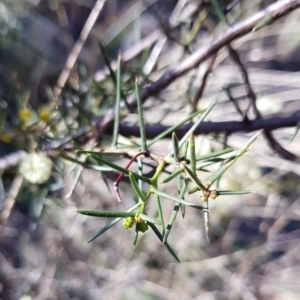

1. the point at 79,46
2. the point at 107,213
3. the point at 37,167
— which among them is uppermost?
the point at 79,46

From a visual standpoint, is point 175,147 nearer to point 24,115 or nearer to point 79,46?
point 24,115

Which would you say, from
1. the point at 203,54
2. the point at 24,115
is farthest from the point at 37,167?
the point at 203,54

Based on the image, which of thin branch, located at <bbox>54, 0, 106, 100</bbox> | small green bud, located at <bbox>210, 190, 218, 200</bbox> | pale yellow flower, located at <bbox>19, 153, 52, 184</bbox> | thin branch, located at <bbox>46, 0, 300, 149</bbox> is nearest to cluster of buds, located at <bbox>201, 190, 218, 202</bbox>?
small green bud, located at <bbox>210, 190, 218, 200</bbox>

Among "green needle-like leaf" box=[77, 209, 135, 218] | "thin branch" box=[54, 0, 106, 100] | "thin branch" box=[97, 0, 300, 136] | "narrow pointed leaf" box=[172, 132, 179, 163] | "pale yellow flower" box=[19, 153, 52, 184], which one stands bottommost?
"green needle-like leaf" box=[77, 209, 135, 218]

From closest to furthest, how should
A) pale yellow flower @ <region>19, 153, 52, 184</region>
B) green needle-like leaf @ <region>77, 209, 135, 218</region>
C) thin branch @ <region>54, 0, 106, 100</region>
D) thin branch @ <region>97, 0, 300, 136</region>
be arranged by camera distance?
green needle-like leaf @ <region>77, 209, 135, 218</region>, thin branch @ <region>97, 0, 300, 136</region>, pale yellow flower @ <region>19, 153, 52, 184</region>, thin branch @ <region>54, 0, 106, 100</region>

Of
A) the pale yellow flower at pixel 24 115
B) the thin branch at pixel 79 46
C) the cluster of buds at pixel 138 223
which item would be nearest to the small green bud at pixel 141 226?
the cluster of buds at pixel 138 223

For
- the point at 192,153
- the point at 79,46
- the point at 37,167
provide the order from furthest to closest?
the point at 79,46, the point at 37,167, the point at 192,153

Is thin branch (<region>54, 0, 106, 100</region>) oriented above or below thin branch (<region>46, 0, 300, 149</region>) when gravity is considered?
above

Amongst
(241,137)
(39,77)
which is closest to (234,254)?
(241,137)

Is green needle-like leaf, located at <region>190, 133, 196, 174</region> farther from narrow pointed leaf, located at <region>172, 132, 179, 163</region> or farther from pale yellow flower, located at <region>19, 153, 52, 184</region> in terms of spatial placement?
pale yellow flower, located at <region>19, 153, 52, 184</region>

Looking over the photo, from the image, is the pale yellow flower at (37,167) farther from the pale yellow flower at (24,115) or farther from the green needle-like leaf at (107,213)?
the green needle-like leaf at (107,213)
